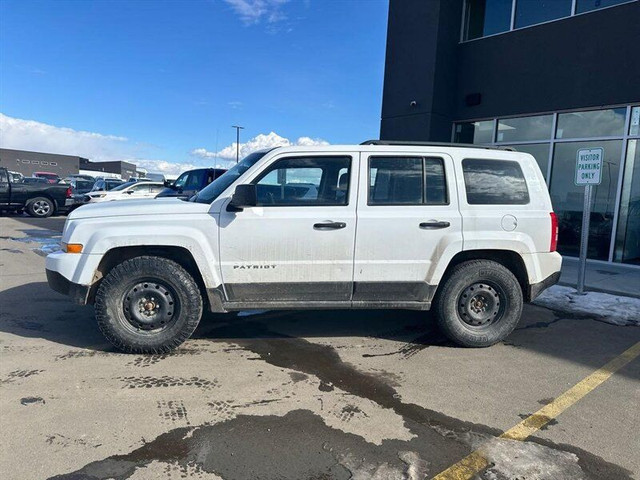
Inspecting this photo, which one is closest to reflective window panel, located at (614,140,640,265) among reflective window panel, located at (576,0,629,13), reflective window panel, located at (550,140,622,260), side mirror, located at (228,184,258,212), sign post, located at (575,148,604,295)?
reflective window panel, located at (550,140,622,260)

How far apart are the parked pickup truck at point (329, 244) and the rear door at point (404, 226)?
11 millimetres

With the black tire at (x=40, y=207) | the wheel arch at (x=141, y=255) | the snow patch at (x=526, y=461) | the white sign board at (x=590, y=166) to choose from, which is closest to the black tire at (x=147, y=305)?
the wheel arch at (x=141, y=255)

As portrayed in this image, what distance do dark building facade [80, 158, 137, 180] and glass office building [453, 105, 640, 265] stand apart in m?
80.7

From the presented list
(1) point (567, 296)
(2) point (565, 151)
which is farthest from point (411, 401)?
(2) point (565, 151)

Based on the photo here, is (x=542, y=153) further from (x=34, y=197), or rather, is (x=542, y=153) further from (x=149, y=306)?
(x=34, y=197)

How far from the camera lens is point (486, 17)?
39.9 ft

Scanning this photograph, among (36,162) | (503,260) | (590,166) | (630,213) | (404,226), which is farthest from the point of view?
(36,162)

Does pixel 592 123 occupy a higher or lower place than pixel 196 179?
higher

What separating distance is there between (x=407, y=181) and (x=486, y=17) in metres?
9.93

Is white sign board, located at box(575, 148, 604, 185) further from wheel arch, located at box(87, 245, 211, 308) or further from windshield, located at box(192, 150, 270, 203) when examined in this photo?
wheel arch, located at box(87, 245, 211, 308)

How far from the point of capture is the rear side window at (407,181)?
4543 millimetres

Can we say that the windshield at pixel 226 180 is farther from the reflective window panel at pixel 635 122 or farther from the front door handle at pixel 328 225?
the reflective window panel at pixel 635 122

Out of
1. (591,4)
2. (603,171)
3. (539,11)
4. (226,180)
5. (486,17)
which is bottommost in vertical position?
(226,180)

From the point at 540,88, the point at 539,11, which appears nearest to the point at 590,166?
the point at 540,88
